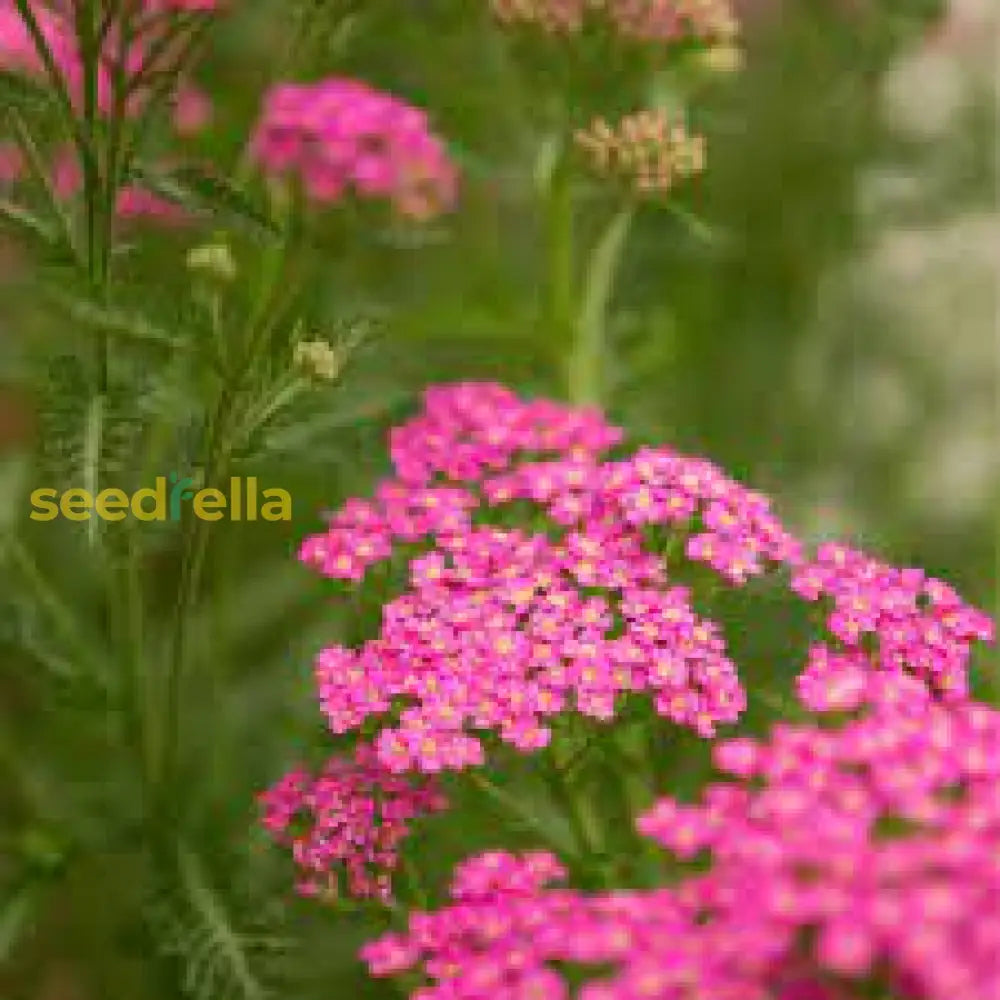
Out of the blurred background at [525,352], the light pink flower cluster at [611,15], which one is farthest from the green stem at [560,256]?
the light pink flower cluster at [611,15]

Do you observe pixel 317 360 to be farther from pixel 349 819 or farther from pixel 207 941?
pixel 207 941

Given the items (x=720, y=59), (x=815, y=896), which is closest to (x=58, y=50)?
(x=720, y=59)

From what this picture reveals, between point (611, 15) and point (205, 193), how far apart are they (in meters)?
0.45

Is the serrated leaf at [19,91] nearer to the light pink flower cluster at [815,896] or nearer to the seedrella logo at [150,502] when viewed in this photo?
the seedrella logo at [150,502]

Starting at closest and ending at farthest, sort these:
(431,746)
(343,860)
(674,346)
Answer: (431,746)
(343,860)
(674,346)

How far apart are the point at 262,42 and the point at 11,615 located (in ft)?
3.59

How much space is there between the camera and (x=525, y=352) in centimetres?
190

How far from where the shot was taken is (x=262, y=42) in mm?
2506

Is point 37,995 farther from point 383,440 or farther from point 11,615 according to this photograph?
point 383,440

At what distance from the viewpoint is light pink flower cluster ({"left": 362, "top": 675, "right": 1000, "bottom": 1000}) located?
0.89 metres

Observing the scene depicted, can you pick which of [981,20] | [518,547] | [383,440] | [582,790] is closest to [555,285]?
[383,440]

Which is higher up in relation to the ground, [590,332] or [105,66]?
[105,66]

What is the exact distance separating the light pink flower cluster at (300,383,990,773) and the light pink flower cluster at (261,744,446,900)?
0.05 metres

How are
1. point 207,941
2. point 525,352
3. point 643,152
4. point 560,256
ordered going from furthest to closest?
1. point 525,352
2. point 560,256
3. point 643,152
4. point 207,941
